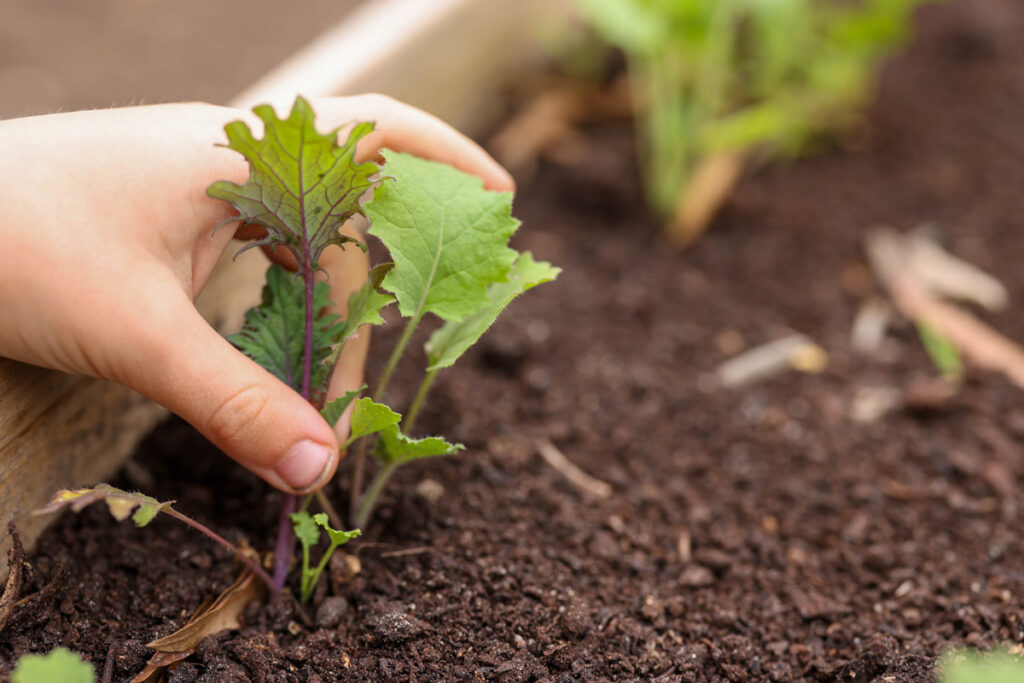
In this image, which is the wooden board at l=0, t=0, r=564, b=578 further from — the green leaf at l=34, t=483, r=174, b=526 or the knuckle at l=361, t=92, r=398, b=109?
the knuckle at l=361, t=92, r=398, b=109

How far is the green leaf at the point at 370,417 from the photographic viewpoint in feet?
3.26

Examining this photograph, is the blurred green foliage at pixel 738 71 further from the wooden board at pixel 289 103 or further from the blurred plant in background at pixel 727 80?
the wooden board at pixel 289 103

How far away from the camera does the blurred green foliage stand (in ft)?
6.65

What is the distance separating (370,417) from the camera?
1.02 metres

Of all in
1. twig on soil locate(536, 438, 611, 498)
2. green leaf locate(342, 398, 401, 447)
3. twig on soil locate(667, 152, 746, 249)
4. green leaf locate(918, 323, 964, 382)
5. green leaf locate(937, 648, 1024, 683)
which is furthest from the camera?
twig on soil locate(667, 152, 746, 249)

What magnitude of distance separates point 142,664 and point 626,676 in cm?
60

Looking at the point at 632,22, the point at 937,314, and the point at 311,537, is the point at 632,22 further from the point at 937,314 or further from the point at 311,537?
the point at 311,537

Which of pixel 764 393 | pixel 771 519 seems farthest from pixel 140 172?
pixel 764 393

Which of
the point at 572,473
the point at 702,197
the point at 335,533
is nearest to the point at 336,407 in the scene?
the point at 335,533

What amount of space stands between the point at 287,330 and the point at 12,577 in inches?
17.5

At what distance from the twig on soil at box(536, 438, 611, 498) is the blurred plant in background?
877mm

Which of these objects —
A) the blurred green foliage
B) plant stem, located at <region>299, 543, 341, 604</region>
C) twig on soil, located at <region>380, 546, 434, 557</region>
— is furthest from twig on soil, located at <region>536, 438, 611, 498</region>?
the blurred green foliage

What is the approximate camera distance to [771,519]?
148 cm

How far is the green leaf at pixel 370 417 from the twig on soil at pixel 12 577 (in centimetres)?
43
